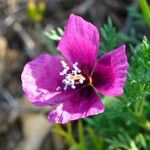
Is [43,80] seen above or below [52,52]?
above

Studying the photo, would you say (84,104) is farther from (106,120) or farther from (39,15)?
(39,15)

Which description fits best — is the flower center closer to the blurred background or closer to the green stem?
the blurred background

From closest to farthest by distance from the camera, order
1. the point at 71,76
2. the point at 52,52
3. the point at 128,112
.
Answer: the point at 71,76, the point at 128,112, the point at 52,52

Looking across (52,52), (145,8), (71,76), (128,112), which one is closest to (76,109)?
(71,76)

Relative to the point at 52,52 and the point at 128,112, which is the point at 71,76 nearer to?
the point at 128,112

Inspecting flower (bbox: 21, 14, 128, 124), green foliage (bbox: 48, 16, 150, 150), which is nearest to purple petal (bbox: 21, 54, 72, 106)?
flower (bbox: 21, 14, 128, 124)

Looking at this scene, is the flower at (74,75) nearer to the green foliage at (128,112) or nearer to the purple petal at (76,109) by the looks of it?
the purple petal at (76,109)
